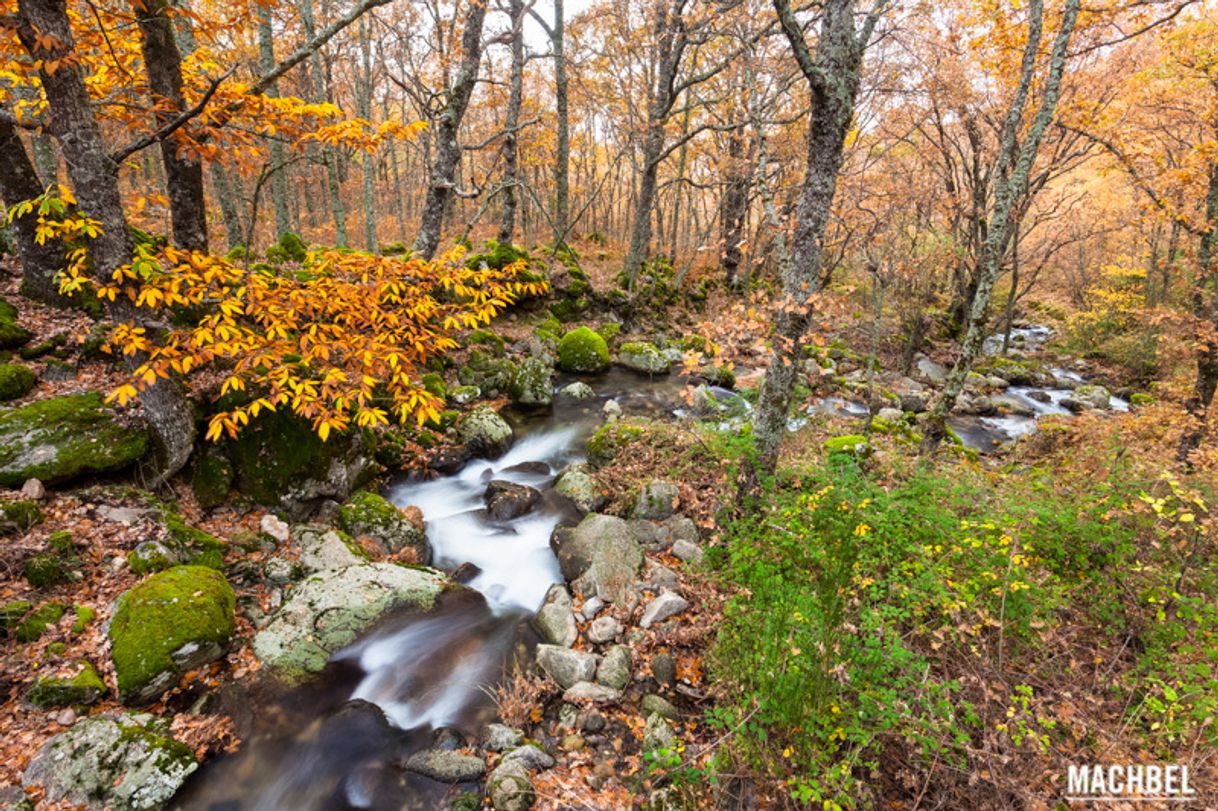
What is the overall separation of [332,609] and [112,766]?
1.98 meters

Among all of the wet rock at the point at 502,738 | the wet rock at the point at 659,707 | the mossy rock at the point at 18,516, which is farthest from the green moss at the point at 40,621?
the wet rock at the point at 659,707

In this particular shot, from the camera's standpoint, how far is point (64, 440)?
5461 millimetres

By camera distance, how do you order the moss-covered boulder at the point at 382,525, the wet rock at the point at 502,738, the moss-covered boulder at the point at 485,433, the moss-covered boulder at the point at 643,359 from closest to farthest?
the wet rock at the point at 502,738 < the moss-covered boulder at the point at 382,525 < the moss-covered boulder at the point at 485,433 < the moss-covered boulder at the point at 643,359

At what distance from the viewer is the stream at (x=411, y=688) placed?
4160 mm

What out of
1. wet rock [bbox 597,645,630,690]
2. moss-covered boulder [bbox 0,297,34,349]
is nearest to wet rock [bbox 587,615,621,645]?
wet rock [bbox 597,645,630,690]

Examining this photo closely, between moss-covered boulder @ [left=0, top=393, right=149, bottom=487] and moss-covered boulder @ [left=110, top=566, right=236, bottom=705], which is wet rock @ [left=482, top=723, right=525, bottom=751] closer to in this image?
moss-covered boulder @ [left=110, top=566, right=236, bottom=705]

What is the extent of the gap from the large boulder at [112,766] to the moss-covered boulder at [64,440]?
2.88 metres

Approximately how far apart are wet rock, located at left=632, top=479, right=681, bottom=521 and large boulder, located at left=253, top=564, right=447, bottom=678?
2.82 metres

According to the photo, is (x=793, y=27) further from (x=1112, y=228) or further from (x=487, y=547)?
(x=1112, y=228)

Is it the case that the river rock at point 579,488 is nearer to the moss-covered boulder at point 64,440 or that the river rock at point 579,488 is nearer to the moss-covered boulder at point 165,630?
the moss-covered boulder at point 165,630

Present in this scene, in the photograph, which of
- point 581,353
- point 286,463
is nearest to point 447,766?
point 286,463

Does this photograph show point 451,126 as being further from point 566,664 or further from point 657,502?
point 566,664

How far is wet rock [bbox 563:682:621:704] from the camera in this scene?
15.4 feet

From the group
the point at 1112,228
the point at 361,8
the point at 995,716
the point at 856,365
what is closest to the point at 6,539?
the point at 361,8
